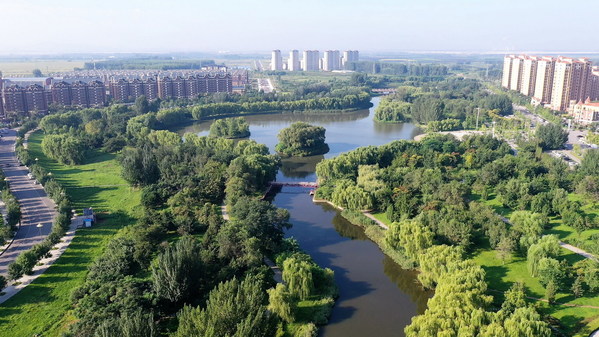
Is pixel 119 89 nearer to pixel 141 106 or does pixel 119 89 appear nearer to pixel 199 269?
pixel 141 106

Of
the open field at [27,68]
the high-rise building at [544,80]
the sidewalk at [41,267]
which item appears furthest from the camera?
the open field at [27,68]

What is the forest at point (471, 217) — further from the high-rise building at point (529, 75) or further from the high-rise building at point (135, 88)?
the high-rise building at point (135, 88)

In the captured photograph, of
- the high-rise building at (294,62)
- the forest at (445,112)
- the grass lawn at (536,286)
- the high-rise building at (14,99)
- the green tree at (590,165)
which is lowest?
the grass lawn at (536,286)

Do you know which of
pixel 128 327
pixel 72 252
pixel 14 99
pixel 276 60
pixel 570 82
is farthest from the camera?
pixel 276 60

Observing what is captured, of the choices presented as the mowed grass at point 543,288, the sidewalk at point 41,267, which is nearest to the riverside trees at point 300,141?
the sidewalk at point 41,267

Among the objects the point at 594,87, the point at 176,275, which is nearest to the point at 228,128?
the point at 176,275

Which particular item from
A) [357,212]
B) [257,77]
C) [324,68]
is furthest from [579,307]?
[324,68]

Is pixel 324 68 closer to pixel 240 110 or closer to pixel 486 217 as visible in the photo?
pixel 240 110
